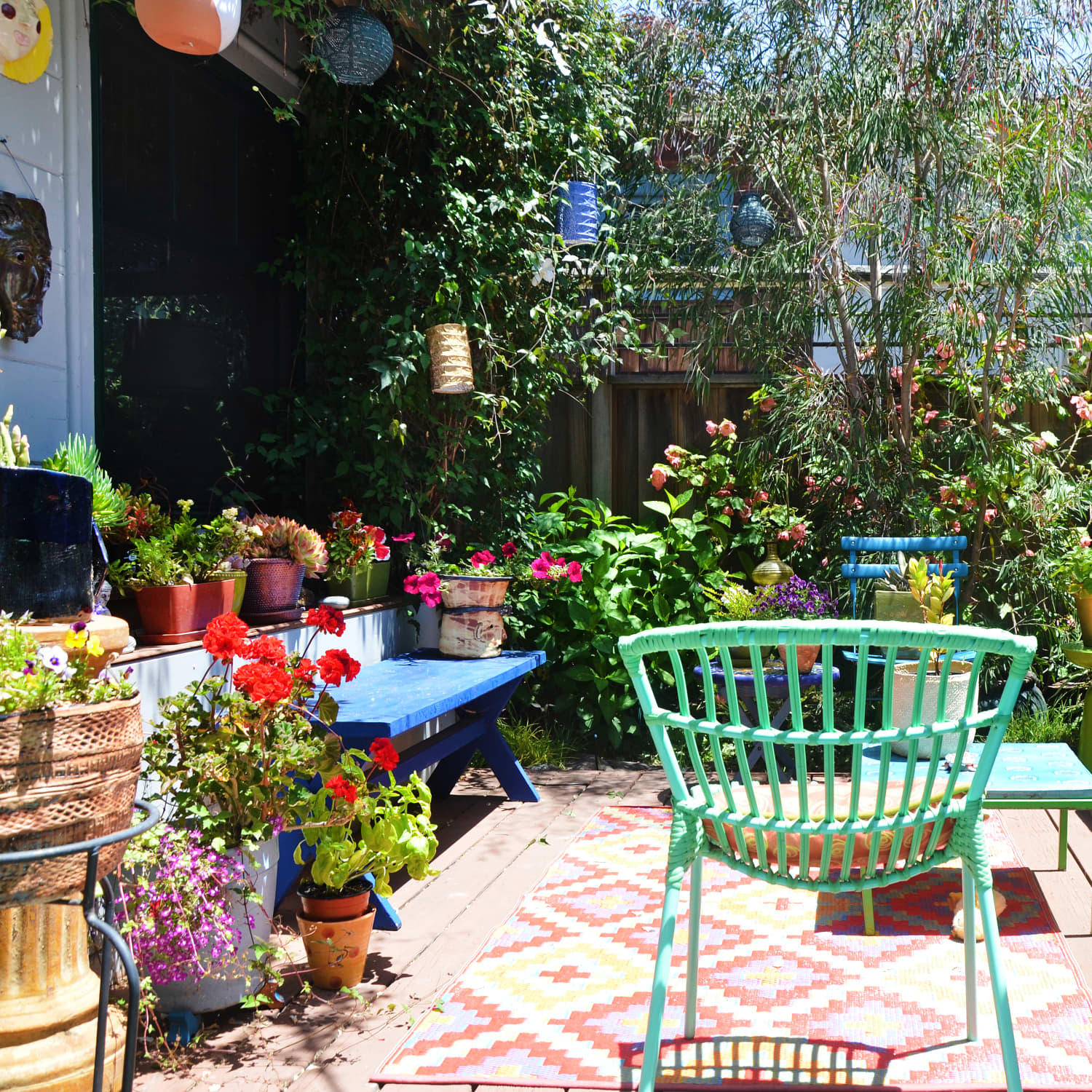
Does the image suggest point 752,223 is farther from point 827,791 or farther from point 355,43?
point 827,791

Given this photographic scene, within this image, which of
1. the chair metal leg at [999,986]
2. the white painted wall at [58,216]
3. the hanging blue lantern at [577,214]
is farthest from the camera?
the hanging blue lantern at [577,214]

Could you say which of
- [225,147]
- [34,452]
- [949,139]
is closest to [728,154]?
[949,139]

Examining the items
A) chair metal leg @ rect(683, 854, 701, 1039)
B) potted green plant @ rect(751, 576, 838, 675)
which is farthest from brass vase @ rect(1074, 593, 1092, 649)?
chair metal leg @ rect(683, 854, 701, 1039)

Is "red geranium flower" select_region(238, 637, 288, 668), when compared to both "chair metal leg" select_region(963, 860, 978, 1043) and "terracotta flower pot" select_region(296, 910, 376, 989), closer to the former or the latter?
"terracotta flower pot" select_region(296, 910, 376, 989)

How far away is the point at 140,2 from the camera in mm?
2479

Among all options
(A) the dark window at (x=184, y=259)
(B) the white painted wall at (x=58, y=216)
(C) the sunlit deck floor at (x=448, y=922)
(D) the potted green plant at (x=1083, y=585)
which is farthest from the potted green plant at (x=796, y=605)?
(B) the white painted wall at (x=58, y=216)

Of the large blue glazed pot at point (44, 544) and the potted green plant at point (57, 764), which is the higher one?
the large blue glazed pot at point (44, 544)

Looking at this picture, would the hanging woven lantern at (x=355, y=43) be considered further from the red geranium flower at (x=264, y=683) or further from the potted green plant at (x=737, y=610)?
the potted green plant at (x=737, y=610)

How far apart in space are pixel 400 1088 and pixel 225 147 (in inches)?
120

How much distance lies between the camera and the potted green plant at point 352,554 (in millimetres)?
3719

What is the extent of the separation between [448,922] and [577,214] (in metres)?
2.88

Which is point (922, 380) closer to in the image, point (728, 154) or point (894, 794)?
point (728, 154)

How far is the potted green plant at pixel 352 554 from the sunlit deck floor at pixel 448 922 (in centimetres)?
82

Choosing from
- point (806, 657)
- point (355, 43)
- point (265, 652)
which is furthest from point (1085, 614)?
point (355, 43)
